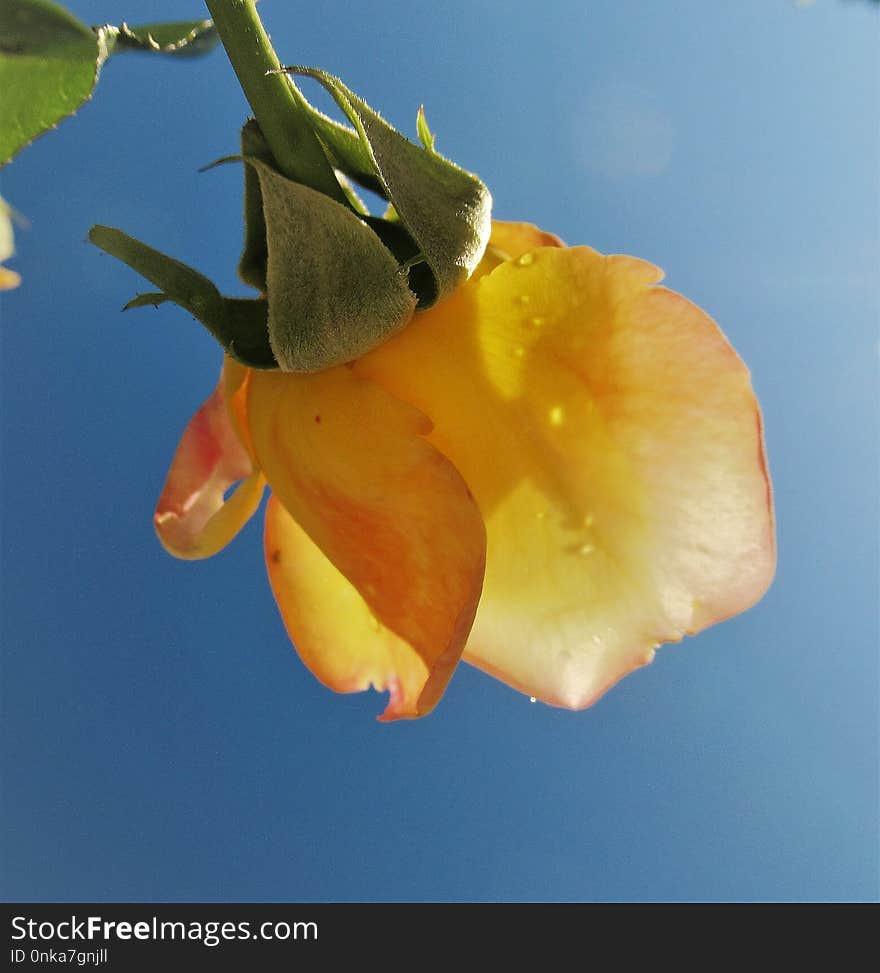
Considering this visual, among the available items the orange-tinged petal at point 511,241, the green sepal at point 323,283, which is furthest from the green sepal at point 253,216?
the orange-tinged petal at point 511,241

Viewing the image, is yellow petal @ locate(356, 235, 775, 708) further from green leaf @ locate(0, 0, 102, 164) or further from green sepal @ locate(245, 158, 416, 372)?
green leaf @ locate(0, 0, 102, 164)

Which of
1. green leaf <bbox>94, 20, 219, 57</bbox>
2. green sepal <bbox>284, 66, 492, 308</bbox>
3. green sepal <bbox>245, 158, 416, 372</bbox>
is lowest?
green sepal <bbox>245, 158, 416, 372</bbox>

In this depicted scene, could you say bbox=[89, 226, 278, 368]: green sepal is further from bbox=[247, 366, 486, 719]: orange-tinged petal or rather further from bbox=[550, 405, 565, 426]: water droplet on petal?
bbox=[550, 405, 565, 426]: water droplet on petal

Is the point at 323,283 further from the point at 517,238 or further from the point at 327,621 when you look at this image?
the point at 327,621

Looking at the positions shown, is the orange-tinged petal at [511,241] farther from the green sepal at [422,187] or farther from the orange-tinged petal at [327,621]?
the orange-tinged petal at [327,621]

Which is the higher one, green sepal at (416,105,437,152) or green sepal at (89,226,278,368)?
green sepal at (416,105,437,152)

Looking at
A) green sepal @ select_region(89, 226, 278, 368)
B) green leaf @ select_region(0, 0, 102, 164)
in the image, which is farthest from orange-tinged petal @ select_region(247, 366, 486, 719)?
green leaf @ select_region(0, 0, 102, 164)

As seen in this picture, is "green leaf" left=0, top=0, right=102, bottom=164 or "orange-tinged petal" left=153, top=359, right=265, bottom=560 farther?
"orange-tinged petal" left=153, top=359, right=265, bottom=560

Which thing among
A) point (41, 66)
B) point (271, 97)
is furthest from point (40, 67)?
point (271, 97)
